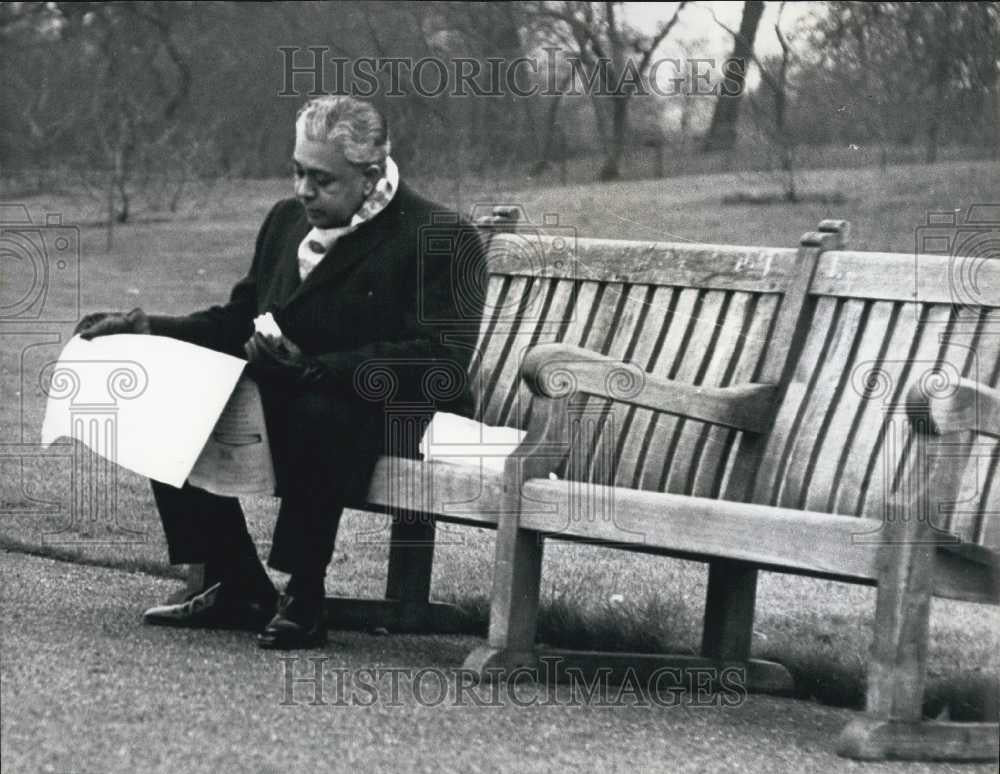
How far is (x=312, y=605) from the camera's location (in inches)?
180

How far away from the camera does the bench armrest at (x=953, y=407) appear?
150 inches

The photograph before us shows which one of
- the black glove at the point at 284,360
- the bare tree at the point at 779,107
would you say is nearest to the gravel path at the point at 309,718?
the black glove at the point at 284,360

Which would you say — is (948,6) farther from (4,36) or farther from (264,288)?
(4,36)

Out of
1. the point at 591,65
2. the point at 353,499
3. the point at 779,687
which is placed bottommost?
the point at 779,687

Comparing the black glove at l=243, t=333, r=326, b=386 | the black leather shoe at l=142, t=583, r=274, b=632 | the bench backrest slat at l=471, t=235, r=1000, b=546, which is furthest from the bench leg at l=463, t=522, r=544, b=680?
the black leather shoe at l=142, t=583, r=274, b=632

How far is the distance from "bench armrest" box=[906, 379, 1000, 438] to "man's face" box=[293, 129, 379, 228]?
159cm

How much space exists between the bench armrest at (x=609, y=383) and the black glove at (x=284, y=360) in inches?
21.2

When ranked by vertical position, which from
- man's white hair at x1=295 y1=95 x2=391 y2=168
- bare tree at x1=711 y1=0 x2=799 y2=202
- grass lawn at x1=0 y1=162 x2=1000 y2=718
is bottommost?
grass lawn at x1=0 y1=162 x2=1000 y2=718

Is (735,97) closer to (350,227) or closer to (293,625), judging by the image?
(350,227)

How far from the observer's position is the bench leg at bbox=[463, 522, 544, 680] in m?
4.28

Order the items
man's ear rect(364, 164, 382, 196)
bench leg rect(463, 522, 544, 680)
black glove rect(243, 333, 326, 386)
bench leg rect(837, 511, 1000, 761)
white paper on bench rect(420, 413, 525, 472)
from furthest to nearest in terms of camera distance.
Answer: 1. man's ear rect(364, 164, 382, 196)
2. white paper on bench rect(420, 413, 525, 472)
3. black glove rect(243, 333, 326, 386)
4. bench leg rect(463, 522, 544, 680)
5. bench leg rect(837, 511, 1000, 761)

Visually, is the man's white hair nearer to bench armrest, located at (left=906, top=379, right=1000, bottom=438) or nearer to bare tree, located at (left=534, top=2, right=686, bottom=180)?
bench armrest, located at (left=906, top=379, right=1000, bottom=438)

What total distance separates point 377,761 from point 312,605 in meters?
1.07

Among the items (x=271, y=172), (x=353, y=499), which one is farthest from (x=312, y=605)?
(x=271, y=172)
